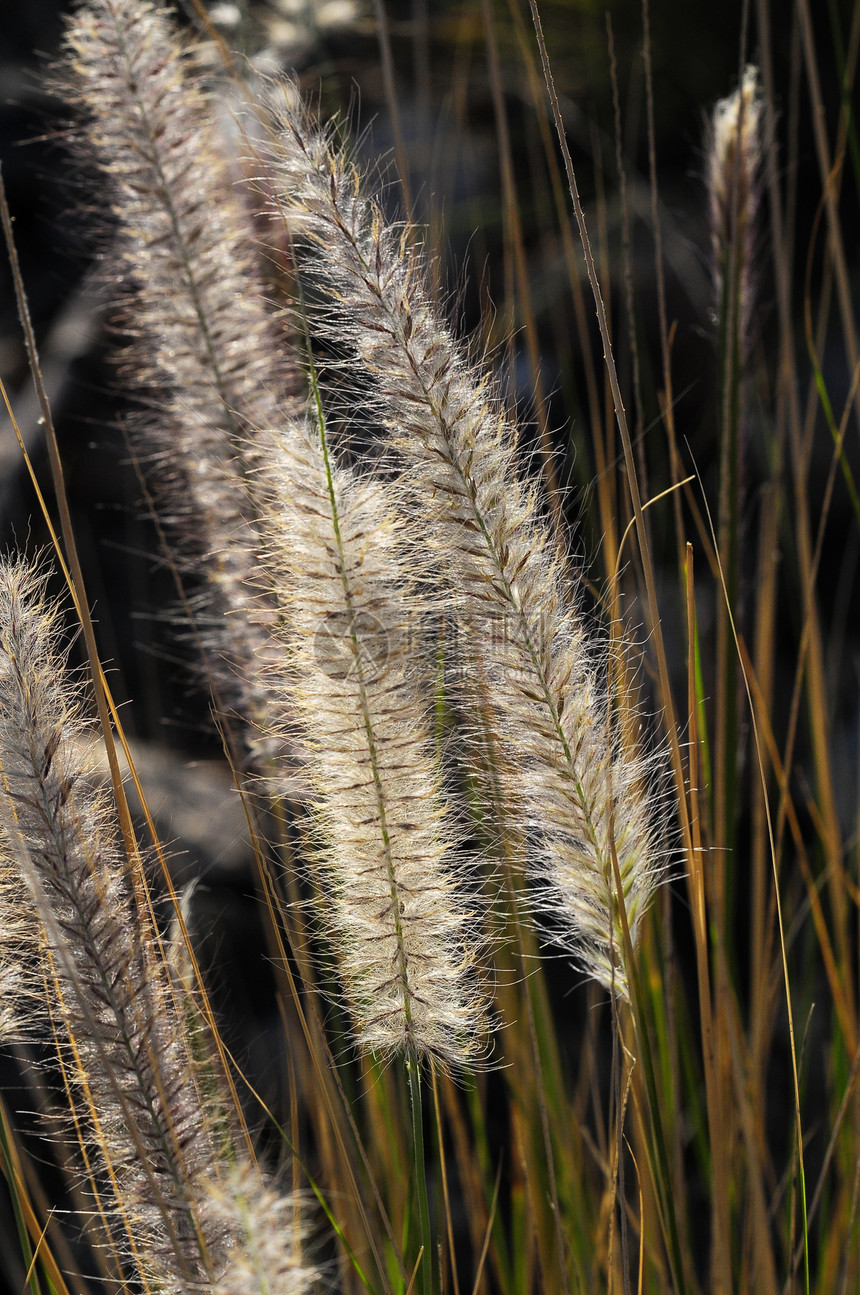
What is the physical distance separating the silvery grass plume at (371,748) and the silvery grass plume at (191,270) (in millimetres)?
204

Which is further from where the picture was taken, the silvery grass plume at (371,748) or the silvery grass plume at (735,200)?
the silvery grass plume at (735,200)

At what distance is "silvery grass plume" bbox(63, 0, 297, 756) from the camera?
71 centimetres

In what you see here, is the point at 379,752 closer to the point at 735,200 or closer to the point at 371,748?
the point at 371,748

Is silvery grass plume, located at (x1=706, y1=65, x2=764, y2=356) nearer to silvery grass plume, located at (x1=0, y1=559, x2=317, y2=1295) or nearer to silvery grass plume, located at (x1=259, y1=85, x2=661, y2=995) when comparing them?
silvery grass plume, located at (x1=259, y1=85, x2=661, y2=995)

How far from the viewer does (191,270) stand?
0.74m

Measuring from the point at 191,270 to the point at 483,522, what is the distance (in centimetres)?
37

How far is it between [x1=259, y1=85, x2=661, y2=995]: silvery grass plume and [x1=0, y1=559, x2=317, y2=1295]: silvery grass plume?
0.64ft

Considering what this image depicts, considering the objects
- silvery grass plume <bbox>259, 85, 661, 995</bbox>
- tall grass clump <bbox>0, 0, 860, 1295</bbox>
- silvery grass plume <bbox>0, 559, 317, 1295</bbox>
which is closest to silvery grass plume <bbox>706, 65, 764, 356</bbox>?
tall grass clump <bbox>0, 0, 860, 1295</bbox>

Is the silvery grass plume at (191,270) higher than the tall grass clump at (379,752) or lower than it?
higher

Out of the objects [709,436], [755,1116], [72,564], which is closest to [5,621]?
[72,564]

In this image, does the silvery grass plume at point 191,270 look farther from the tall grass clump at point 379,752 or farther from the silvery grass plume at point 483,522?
the silvery grass plume at point 483,522

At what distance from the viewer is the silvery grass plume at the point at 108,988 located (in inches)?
18.7

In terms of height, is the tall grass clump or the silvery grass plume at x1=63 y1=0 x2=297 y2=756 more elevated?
the silvery grass plume at x1=63 y1=0 x2=297 y2=756

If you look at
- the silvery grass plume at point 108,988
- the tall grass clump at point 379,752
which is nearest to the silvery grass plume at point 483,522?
the tall grass clump at point 379,752
